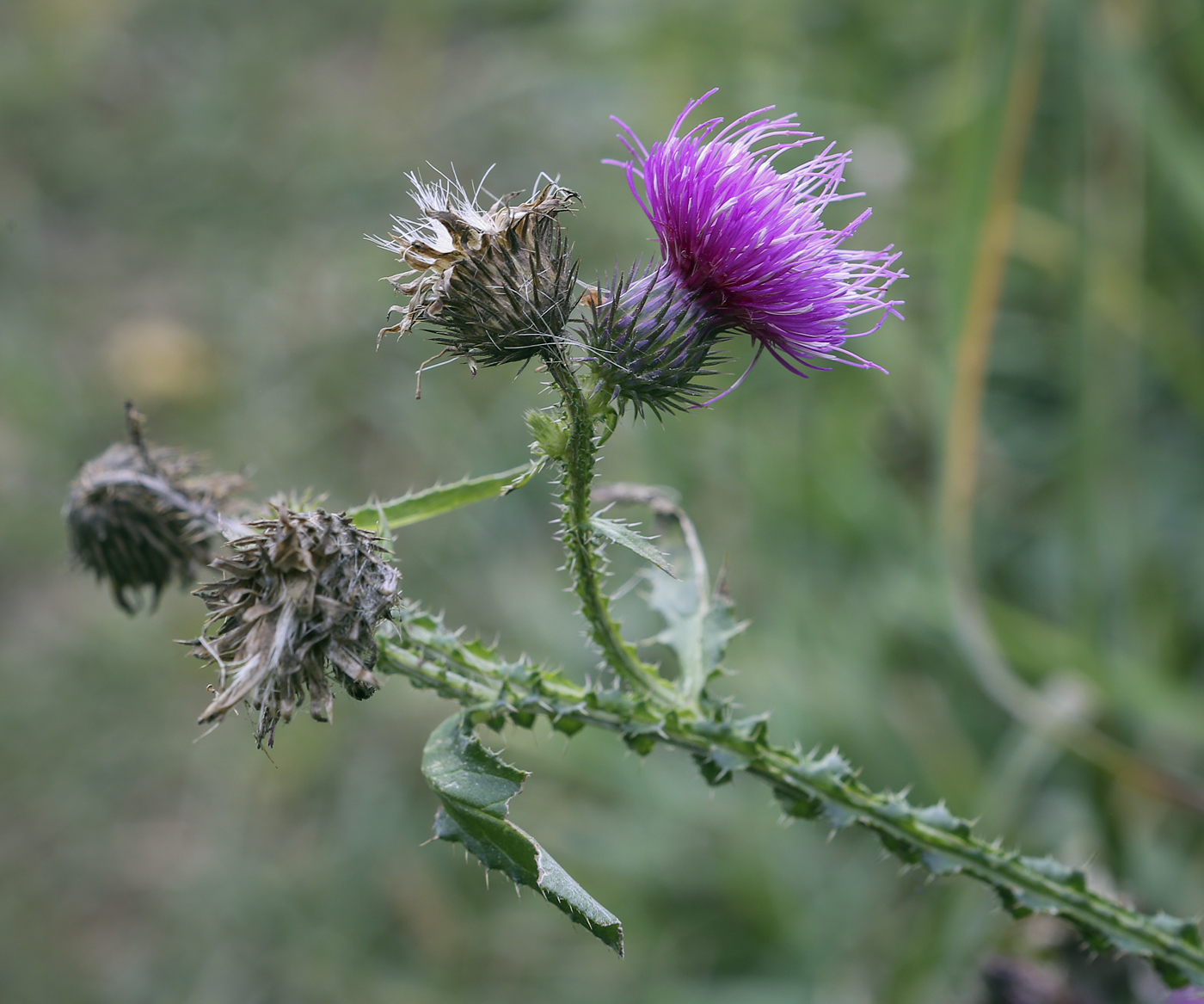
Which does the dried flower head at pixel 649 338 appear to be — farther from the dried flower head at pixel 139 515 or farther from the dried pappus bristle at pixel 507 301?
the dried flower head at pixel 139 515

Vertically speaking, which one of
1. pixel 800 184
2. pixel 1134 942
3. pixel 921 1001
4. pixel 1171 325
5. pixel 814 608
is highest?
pixel 1171 325

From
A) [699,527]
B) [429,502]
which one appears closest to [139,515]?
[429,502]

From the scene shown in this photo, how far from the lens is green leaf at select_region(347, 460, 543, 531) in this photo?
117cm

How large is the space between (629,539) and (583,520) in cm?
9

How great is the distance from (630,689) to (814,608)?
67.8 inches

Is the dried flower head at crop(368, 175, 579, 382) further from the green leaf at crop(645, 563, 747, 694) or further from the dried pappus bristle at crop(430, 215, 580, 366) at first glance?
the green leaf at crop(645, 563, 747, 694)

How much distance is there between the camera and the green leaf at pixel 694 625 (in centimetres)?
125

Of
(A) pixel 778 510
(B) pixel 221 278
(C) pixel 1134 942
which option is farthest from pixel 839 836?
(B) pixel 221 278

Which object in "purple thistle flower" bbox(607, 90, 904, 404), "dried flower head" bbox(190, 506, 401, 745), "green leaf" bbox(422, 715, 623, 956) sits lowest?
"green leaf" bbox(422, 715, 623, 956)

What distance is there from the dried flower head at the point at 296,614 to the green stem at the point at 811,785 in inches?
4.1

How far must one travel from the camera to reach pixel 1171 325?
2.83 metres

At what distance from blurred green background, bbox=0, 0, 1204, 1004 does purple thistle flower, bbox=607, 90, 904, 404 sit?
1109 millimetres

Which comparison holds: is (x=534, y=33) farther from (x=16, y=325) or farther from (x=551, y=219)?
(x=551, y=219)

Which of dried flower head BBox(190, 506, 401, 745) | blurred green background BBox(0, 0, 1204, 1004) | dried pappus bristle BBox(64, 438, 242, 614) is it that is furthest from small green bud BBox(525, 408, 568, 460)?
blurred green background BBox(0, 0, 1204, 1004)
